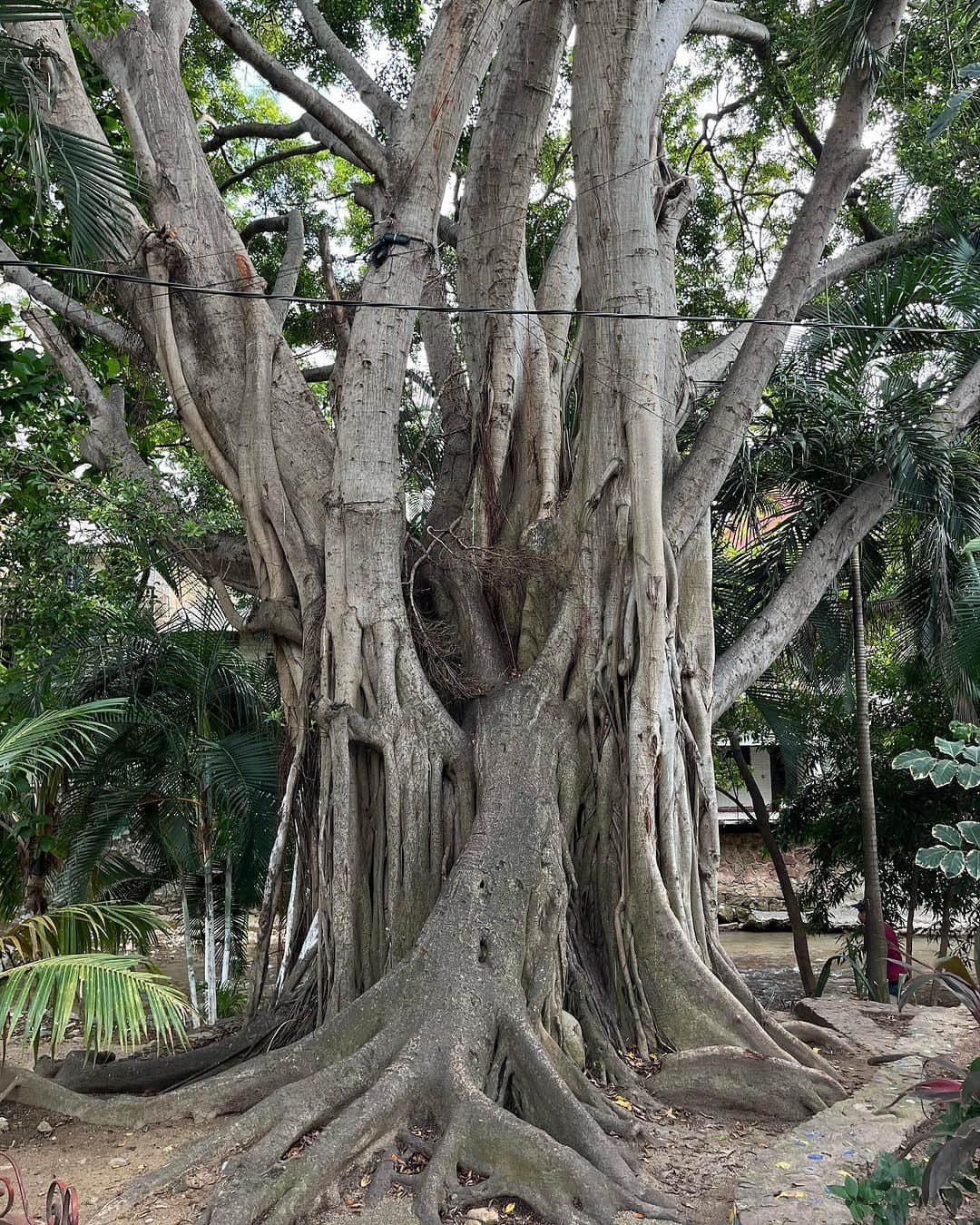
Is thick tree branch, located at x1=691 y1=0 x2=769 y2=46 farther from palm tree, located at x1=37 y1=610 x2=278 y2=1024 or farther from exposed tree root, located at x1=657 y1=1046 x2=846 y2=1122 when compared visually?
exposed tree root, located at x1=657 y1=1046 x2=846 y2=1122

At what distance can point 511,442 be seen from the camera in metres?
6.91

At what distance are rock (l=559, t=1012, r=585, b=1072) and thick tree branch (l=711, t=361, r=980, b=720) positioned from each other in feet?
7.32

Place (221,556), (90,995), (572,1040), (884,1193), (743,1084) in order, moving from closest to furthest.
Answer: (884,1193) < (90,995) < (743,1084) < (572,1040) < (221,556)

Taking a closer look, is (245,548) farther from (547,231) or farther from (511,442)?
(547,231)

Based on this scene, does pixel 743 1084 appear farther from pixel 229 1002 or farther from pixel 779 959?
pixel 779 959

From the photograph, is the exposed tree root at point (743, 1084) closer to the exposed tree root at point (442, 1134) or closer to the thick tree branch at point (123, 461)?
the exposed tree root at point (442, 1134)

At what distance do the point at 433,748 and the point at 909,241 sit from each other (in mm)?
6393

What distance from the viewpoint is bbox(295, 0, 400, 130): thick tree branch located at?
8.24m

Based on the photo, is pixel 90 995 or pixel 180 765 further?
pixel 180 765

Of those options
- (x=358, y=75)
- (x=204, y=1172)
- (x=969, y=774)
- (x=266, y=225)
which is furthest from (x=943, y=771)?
(x=266, y=225)

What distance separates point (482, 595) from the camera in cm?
650

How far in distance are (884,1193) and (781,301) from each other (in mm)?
5144

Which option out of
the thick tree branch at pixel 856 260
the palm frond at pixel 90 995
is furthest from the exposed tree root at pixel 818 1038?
the thick tree branch at pixel 856 260

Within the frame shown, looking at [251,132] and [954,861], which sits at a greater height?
[251,132]
